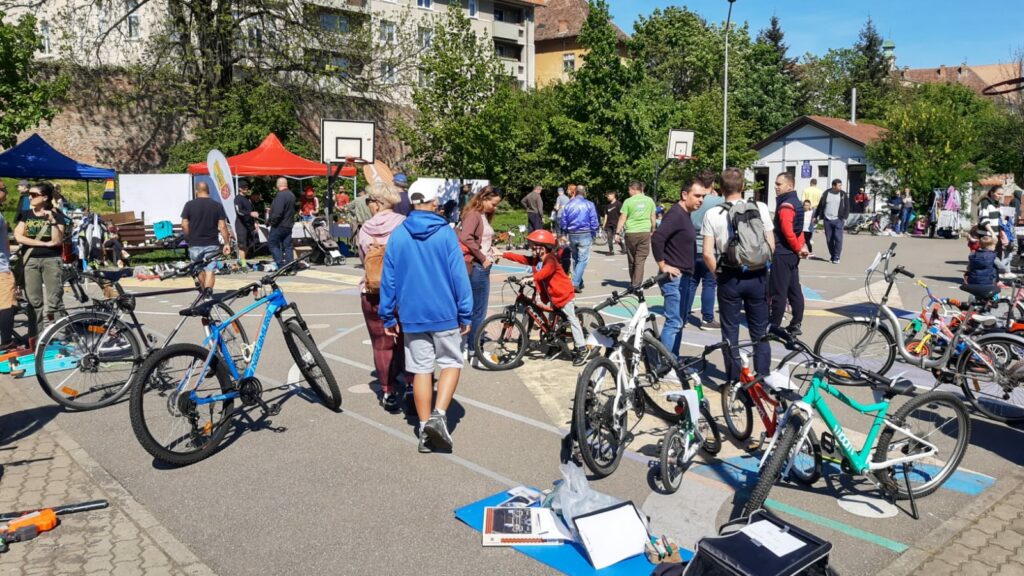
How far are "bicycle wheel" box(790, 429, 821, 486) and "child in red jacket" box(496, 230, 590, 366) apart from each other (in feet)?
10.5

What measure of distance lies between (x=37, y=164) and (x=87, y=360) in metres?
13.6

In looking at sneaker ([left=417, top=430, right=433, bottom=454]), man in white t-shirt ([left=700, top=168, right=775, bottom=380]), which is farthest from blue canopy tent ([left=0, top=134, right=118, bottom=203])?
man in white t-shirt ([left=700, top=168, right=775, bottom=380])

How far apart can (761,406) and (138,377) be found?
4064mm

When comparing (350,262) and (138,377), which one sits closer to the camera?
(138,377)

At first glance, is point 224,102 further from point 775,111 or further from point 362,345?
point 775,111

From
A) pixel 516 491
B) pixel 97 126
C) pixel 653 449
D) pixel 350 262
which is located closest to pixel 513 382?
pixel 653 449

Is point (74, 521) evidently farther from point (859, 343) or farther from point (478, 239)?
point (859, 343)

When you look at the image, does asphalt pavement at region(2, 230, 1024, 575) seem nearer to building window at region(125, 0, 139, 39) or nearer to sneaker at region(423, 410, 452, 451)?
sneaker at region(423, 410, 452, 451)

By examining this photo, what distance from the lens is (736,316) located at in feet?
20.8

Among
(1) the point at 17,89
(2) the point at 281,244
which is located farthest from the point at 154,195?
(2) the point at 281,244

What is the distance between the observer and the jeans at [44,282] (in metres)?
8.23

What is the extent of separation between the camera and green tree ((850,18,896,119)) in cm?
6128

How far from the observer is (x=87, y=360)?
6746 millimetres

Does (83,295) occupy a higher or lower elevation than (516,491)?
higher
